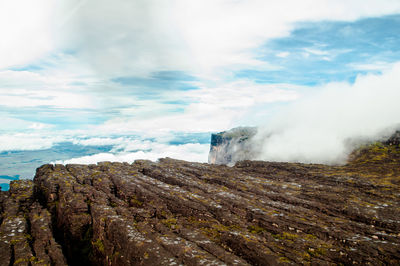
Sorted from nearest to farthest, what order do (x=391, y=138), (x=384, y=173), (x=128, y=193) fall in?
(x=128, y=193) → (x=384, y=173) → (x=391, y=138)

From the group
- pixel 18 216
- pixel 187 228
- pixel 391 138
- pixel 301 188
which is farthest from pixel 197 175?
pixel 391 138

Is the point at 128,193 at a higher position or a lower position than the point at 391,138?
lower

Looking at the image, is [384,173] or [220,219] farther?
[384,173]

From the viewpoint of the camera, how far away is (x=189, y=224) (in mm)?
34312

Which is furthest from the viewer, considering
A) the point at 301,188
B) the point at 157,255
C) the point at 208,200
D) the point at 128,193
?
the point at 301,188

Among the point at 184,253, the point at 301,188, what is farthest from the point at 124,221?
the point at 301,188

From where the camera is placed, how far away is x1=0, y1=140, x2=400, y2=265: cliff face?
25.3 m

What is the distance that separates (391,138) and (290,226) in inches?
5767

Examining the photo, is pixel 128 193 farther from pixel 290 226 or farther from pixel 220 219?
pixel 290 226

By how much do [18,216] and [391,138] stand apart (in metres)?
178

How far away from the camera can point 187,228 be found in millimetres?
32031

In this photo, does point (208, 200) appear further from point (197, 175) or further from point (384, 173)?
point (384, 173)

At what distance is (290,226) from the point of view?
109 ft

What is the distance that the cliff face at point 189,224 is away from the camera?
25.3 metres
